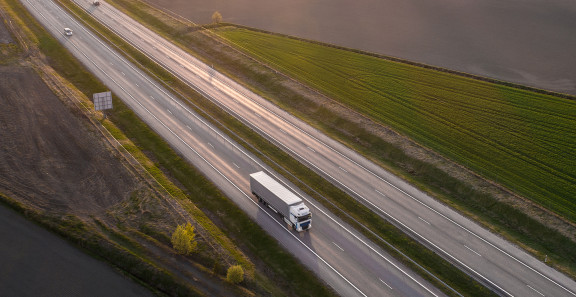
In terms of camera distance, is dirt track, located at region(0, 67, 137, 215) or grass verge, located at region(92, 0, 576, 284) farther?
dirt track, located at region(0, 67, 137, 215)

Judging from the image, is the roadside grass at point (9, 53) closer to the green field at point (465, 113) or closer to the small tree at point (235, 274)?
the green field at point (465, 113)

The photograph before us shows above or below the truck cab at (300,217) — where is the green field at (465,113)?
above

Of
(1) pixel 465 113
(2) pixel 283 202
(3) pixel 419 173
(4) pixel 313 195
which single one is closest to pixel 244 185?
(4) pixel 313 195

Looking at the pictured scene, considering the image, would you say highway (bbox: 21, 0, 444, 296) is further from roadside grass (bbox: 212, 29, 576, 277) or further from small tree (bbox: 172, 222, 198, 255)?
roadside grass (bbox: 212, 29, 576, 277)

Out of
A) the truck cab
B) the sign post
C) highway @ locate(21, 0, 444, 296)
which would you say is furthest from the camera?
the sign post

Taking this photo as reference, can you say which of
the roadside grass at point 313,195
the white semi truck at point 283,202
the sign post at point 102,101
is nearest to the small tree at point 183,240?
the roadside grass at point 313,195

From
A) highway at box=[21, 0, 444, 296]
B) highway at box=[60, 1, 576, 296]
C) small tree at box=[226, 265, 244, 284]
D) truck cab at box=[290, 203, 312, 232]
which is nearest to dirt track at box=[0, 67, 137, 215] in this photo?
highway at box=[21, 0, 444, 296]

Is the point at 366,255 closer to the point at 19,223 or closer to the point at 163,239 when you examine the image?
the point at 163,239
